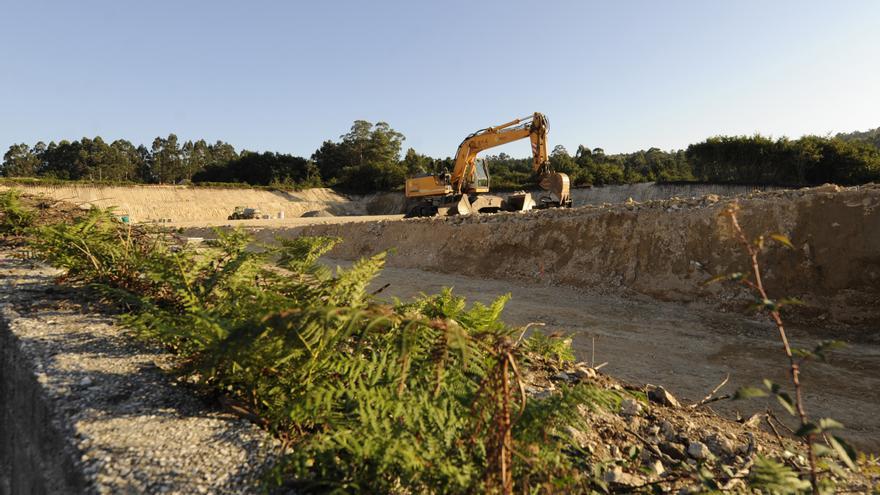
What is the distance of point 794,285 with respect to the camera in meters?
8.30

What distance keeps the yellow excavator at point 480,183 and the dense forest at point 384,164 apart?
8.59 m

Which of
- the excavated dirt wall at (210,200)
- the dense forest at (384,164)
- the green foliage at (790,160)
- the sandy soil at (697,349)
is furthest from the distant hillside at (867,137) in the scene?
the sandy soil at (697,349)

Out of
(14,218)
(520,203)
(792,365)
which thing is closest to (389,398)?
(792,365)

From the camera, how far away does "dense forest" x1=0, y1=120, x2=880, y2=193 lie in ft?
119

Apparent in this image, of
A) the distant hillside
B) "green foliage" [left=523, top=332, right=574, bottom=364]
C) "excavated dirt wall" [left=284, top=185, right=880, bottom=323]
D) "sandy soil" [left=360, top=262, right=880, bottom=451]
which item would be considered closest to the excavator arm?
"excavated dirt wall" [left=284, top=185, right=880, bottom=323]

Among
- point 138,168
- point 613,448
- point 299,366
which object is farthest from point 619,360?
point 138,168

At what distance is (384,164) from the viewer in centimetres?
5350

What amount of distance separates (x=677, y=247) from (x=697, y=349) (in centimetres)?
366

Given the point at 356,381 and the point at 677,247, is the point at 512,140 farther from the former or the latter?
the point at 356,381

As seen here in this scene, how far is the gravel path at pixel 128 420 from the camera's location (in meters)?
1.49

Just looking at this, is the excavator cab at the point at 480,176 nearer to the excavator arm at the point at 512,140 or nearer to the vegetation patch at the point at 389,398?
the excavator arm at the point at 512,140

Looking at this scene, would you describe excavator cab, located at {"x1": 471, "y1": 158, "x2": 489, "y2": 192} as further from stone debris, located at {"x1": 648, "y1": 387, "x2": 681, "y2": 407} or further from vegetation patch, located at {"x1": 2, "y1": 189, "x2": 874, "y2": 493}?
vegetation patch, located at {"x1": 2, "y1": 189, "x2": 874, "y2": 493}

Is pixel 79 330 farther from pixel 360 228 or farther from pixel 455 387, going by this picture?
pixel 360 228

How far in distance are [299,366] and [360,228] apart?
46.0 feet
